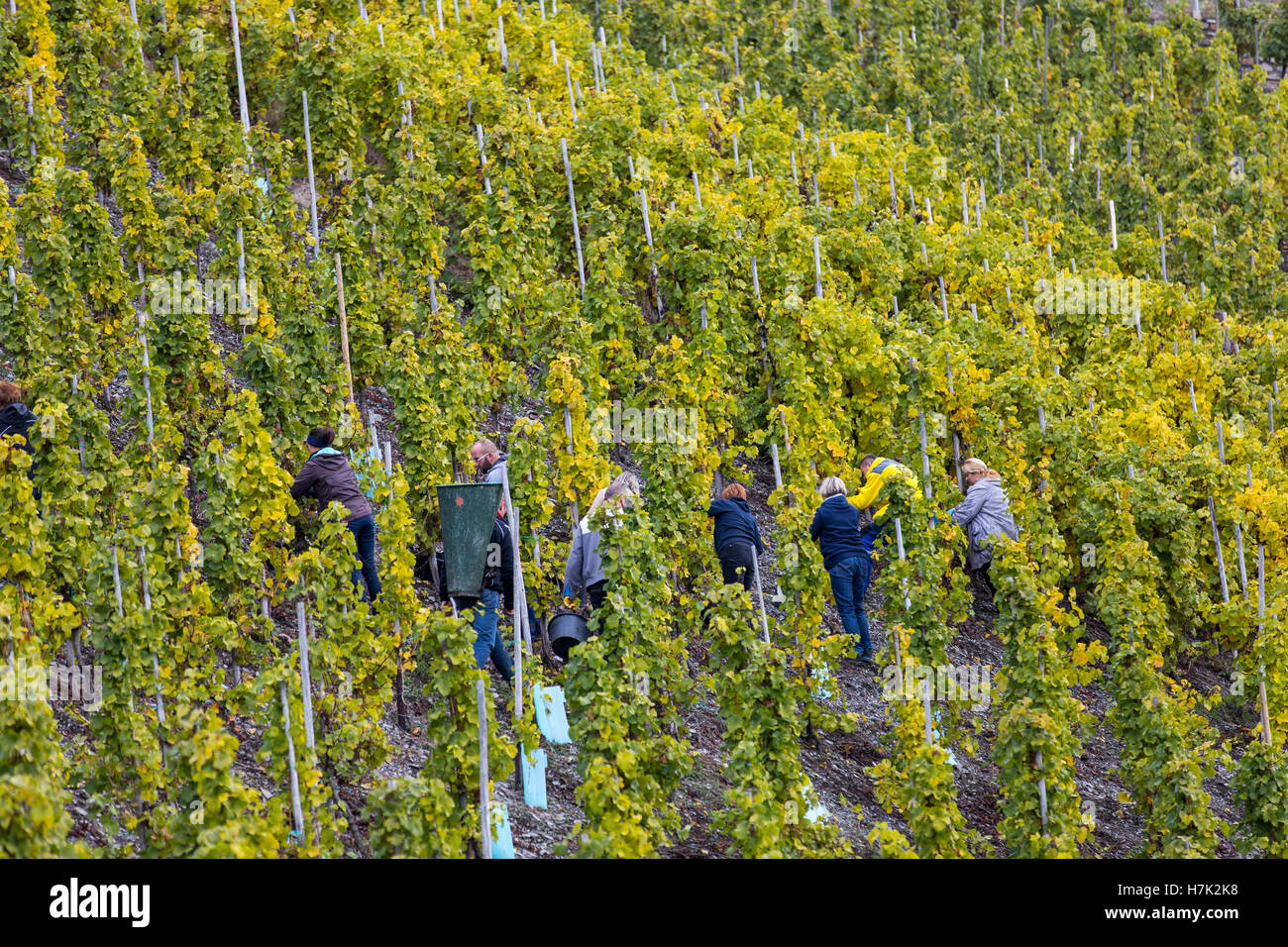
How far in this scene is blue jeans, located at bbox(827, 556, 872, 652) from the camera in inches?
352

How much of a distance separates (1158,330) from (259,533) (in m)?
10.1

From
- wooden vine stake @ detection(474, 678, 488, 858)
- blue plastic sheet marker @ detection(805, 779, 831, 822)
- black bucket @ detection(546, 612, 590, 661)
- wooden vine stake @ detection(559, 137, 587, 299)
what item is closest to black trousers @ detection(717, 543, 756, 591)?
black bucket @ detection(546, 612, 590, 661)

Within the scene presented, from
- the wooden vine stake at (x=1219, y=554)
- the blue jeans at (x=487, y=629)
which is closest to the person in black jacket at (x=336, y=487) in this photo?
the blue jeans at (x=487, y=629)

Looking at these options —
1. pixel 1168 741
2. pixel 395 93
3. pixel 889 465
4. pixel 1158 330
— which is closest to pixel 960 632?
pixel 889 465

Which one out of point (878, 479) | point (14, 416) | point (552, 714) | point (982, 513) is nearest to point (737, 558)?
point (878, 479)

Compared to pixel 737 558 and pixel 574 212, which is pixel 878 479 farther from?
pixel 574 212

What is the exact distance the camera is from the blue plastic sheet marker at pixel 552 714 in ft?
24.4

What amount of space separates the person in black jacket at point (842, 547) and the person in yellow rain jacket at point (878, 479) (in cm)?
16

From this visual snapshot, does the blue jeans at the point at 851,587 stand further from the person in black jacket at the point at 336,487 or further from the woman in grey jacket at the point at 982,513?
the person in black jacket at the point at 336,487

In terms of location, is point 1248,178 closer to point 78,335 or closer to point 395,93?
point 395,93

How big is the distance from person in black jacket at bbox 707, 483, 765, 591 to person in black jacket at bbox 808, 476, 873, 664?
1.54 feet

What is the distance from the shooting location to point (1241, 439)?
11.8 m

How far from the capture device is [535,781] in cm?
689

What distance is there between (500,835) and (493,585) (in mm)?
1661
